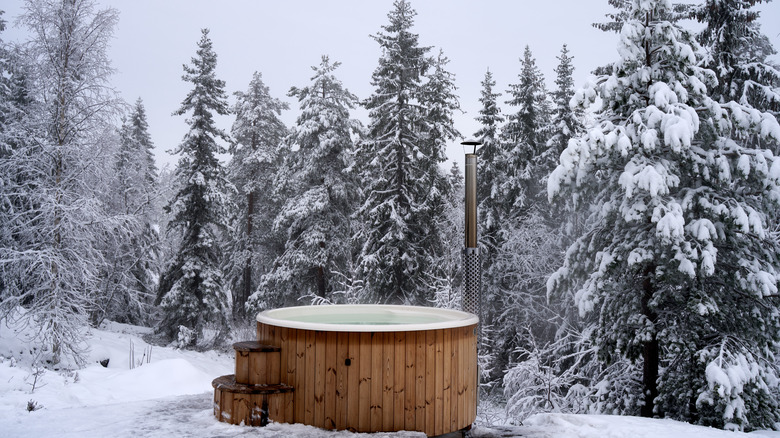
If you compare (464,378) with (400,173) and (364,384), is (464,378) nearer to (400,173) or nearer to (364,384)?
(364,384)

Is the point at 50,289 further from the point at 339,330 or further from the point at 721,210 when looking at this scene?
the point at 721,210

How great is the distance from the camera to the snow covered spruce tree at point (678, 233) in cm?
745

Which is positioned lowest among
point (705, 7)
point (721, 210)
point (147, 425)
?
point (147, 425)

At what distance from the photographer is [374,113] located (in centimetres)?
1722

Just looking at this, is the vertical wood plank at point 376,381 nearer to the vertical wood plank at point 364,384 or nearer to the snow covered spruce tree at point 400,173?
the vertical wood plank at point 364,384

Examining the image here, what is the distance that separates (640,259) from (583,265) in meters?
1.29

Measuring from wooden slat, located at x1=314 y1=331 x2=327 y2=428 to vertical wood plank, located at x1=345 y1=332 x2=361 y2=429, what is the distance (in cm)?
27

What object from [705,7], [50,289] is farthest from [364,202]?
[705,7]

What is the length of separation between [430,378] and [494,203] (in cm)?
1263

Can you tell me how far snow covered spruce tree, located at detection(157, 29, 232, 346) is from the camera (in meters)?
18.3

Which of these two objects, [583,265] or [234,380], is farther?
[583,265]

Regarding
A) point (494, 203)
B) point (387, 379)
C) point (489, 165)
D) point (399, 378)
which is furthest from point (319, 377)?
point (489, 165)

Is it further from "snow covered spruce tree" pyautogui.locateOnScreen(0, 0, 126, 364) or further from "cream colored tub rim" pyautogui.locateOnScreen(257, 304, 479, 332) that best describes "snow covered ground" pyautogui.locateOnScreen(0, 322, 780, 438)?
"snow covered spruce tree" pyautogui.locateOnScreen(0, 0, 126, 364)

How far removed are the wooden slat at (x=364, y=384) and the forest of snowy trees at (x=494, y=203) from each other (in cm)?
433
